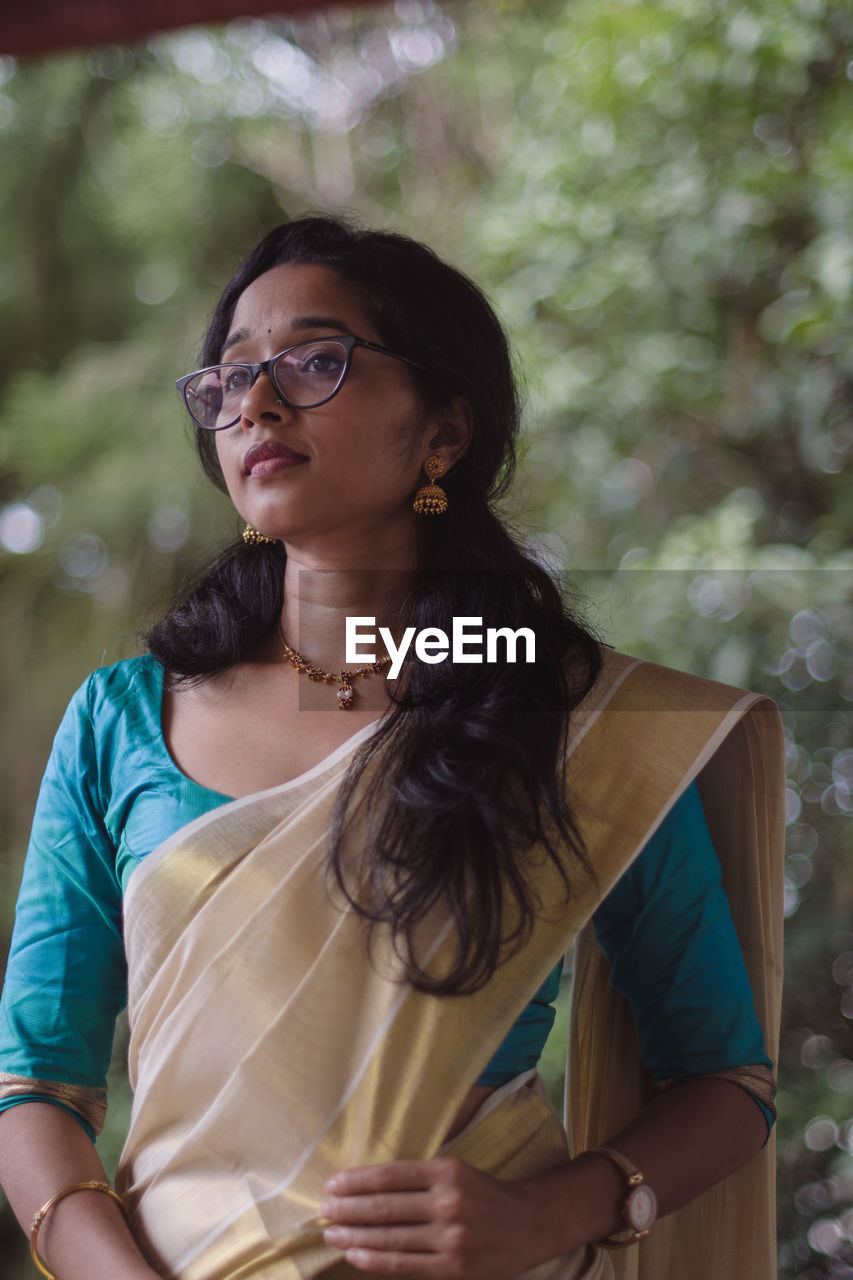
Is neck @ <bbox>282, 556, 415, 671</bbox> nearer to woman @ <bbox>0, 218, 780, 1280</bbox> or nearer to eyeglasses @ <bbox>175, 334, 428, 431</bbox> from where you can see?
woman @ <bbox>0, 218, 780, 1280</bbox>

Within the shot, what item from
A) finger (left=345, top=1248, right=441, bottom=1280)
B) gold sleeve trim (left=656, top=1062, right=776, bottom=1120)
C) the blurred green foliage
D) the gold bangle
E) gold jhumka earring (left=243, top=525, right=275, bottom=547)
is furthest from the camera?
the blurred green foliage

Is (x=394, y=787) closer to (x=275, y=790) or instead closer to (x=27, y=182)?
(x=275, y=790)

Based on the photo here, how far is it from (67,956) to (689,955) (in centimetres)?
63

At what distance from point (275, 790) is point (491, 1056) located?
0.32m

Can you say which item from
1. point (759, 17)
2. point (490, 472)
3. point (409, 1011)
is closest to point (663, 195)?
point (759, 17)

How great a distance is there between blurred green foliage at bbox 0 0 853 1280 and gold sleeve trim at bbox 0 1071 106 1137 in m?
0.66

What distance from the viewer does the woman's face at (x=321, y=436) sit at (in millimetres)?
1102

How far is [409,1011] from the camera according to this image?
1009 millimetres

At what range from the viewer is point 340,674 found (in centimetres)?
120

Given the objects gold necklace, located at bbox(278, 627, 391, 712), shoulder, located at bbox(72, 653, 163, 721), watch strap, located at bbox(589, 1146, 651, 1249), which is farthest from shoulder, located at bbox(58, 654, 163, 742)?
watch strap, located at bbox(589, 1146, 651, 1249)

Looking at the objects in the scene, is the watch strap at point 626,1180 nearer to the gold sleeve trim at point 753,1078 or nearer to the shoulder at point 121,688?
the gold sleeve trim at point 753,1078

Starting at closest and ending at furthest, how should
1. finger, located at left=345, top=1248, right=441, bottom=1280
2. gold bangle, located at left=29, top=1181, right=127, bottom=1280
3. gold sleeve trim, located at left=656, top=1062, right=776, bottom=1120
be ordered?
finger, located at left=345, top=1248, right=441, bottom=1280, gold bangle, located at left=29, top=1181, right=127, bottom=1280, gold sleeve trim, located at left=656, top=1062, right=776, bottom=1120

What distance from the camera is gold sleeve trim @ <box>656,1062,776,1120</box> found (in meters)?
1.14

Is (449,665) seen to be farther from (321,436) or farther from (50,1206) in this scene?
(50,1206)
